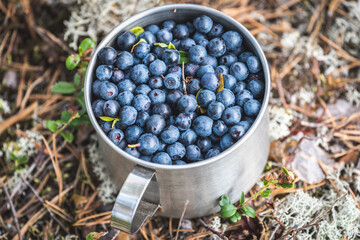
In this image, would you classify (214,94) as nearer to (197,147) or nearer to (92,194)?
(197,147)

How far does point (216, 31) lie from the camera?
1521 millimetres

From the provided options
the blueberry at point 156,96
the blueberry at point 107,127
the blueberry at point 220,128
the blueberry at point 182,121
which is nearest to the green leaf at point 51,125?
the blueberry at point 107,127

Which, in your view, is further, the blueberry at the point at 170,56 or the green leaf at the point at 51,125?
the green leaf at the point at 51,125

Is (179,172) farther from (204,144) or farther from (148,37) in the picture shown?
(148,37)

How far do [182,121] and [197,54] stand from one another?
291 millimetres

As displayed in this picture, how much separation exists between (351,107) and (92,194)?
1.37 metres

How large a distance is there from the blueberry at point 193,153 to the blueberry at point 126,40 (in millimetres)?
470

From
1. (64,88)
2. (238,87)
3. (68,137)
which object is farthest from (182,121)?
(64,88)

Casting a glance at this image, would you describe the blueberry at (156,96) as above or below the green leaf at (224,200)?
above

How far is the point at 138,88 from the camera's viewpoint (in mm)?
1397

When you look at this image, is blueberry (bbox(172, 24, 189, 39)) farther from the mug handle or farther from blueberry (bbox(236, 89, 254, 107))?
the mug handle

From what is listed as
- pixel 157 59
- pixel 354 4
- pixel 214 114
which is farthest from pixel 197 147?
pixel 354 4

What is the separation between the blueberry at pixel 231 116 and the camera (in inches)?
52.4

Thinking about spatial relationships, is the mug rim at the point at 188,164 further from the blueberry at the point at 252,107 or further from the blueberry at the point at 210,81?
the blueberry at the point at 210,81
